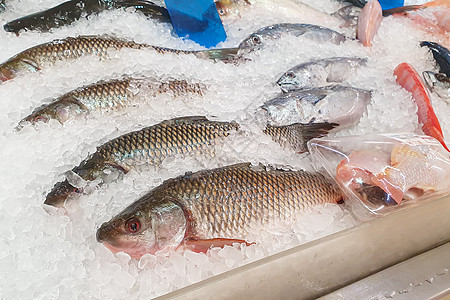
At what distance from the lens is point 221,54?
201 centimetres

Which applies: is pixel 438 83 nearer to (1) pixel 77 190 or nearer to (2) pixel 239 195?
(2) pixel 239 195

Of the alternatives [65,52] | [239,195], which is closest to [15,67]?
[65,52]

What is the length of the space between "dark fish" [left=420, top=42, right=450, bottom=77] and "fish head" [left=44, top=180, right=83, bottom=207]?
6.65 feet

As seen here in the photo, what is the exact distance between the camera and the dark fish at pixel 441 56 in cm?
204

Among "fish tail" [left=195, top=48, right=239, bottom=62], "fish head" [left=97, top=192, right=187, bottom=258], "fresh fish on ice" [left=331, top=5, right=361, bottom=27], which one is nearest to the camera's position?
"fish head" [left=97, top=192, right=187, bottom=258]

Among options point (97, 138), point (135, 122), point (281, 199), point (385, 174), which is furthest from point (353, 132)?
point (97, 138)

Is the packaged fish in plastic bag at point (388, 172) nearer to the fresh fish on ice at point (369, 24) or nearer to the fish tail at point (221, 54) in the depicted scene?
the fish tail at point (221, 54)

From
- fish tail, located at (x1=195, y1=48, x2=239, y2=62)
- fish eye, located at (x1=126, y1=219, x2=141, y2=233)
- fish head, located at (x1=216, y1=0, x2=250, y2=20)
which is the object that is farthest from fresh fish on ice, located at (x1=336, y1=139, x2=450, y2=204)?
fish head, located at (x1=216, y1=0, x2=250, y2=20)

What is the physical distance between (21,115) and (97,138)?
41 centimetres

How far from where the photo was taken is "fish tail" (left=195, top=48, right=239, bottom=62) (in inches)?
77.5

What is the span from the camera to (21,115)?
61.2 inches

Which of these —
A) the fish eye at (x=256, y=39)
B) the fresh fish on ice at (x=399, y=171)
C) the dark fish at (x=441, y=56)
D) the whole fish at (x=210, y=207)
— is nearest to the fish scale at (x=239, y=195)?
the whole fish at (x=210, y=207)

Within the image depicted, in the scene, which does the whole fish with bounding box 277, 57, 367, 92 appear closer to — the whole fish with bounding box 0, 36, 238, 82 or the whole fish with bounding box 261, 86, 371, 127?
the whole fish with bounding box 261, 86, 371, 127

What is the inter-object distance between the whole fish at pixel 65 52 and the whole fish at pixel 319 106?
0.52 m
